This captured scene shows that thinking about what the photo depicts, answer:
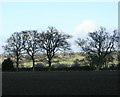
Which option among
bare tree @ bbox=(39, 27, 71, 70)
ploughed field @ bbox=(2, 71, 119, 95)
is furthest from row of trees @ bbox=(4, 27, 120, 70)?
ploughed field @ bbox=(2, 71, 119, 95)

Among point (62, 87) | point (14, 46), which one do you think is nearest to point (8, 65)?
point (14, 46)

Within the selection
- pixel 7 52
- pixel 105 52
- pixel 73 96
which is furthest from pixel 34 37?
pixel 73 96

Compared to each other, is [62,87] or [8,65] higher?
[62,87]

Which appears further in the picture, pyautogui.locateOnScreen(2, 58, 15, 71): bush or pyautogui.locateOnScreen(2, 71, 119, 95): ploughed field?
pyautogui.locateOnScreen(2, 58, 15, 71): bush

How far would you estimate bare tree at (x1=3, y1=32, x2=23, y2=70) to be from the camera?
5975cm

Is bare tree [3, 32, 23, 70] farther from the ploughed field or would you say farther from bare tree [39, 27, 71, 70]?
the ploughed field

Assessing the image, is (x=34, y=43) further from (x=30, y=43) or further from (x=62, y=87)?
(x=62, y=87)

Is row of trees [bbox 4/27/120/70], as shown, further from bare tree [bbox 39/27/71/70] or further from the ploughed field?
the ploughed field

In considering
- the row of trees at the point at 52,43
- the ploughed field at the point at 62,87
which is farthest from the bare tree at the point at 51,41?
the ploughed field at the point at 62,87

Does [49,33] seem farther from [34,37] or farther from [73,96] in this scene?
[73,96]

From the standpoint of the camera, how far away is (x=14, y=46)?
60.6 m

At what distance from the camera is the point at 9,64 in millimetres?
58062

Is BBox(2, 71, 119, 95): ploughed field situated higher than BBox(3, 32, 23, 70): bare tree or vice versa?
BBox(3, 32, 23, 70): bare tree

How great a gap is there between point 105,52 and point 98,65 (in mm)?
3653
